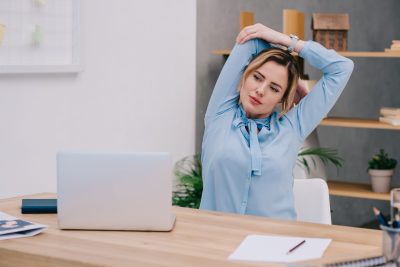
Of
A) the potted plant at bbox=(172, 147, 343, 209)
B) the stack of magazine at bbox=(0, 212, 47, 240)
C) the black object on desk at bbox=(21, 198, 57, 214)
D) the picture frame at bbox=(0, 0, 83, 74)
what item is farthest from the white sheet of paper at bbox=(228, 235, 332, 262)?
the potted plant at bbox=(172, 147, 343, 209)

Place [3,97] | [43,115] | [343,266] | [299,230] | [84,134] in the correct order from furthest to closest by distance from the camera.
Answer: [84,134]
[43,115]
[3,97]
[299,230]
[343,266]

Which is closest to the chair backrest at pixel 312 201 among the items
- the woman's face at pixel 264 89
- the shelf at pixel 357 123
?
the woman's face at pixel 264 89

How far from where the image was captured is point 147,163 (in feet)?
7.97

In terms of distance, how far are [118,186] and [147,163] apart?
11 cm

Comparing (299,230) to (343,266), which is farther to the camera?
(299,230)

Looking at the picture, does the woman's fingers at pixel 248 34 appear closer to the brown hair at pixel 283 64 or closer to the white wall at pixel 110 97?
the brown hair at pixel 283 64

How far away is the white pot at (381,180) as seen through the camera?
539 centimetres

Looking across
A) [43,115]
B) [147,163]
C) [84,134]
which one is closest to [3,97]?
[43,115]

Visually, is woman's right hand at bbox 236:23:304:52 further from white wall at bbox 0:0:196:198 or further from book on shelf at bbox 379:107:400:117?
book on shelf at bbox 379:107:400:117

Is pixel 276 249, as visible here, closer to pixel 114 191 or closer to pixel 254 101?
pixel 114 191

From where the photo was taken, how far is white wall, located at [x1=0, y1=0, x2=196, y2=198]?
3.98 meters

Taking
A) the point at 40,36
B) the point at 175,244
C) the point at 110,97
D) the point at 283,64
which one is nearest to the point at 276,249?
the point at 175,244

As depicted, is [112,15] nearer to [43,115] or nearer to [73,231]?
[43,115]

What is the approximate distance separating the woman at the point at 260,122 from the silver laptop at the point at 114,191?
22.8 inches
